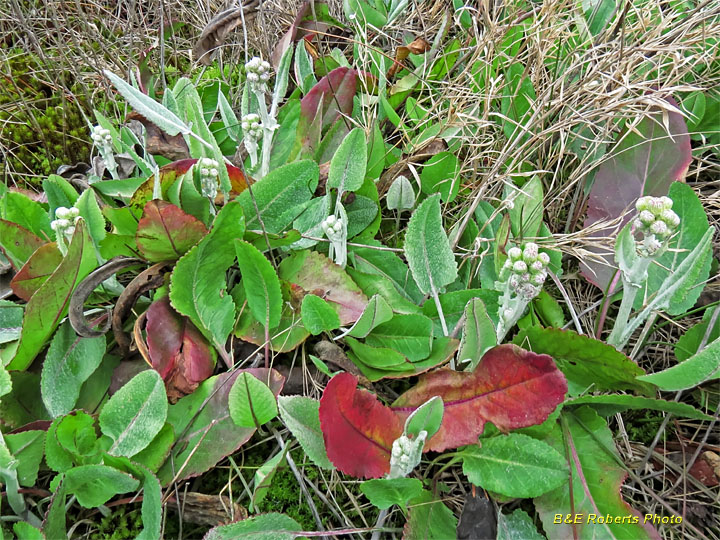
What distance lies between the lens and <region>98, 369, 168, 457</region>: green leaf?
3.58ft

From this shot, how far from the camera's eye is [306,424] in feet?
3.57

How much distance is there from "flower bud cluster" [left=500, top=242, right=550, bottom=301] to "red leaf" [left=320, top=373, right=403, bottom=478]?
0.34m

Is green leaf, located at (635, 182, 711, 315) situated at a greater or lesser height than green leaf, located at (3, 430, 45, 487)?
lesser

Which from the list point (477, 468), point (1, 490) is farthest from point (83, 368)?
point (477, 468)

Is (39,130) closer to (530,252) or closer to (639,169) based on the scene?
(530,252)

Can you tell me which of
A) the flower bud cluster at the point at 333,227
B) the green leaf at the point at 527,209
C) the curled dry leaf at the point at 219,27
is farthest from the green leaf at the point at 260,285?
the curled dry leaf at the point at 219,27

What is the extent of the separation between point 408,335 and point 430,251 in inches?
7.6

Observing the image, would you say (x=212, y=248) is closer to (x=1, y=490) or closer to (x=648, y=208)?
(x=1, y=490)

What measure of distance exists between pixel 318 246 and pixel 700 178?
3.59 ft

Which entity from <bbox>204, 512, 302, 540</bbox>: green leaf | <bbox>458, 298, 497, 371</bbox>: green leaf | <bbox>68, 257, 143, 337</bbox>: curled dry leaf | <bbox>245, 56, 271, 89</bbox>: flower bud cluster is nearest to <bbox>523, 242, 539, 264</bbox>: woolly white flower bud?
<bbox>458, 298, 497, 371</bbox>: green leaf

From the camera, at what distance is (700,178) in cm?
164

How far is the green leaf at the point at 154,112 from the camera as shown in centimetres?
148

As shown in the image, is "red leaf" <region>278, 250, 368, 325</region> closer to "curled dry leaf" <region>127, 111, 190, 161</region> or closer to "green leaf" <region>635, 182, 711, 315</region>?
"curled dry leaf" <region>127, 111, 190, 161</region>

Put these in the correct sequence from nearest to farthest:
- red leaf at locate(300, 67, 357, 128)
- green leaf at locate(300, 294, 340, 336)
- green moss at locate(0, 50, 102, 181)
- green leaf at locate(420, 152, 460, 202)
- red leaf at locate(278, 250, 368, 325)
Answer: green leaf at locate(300, 294, 340, 336) → red leaf at locate(278, 250, 368, 325) → green leaf at locate(420, 152, 460, 202) → red leaf at locate(300, 67, 357, 128) → green moss at locate(0, 50, 102, 181)
